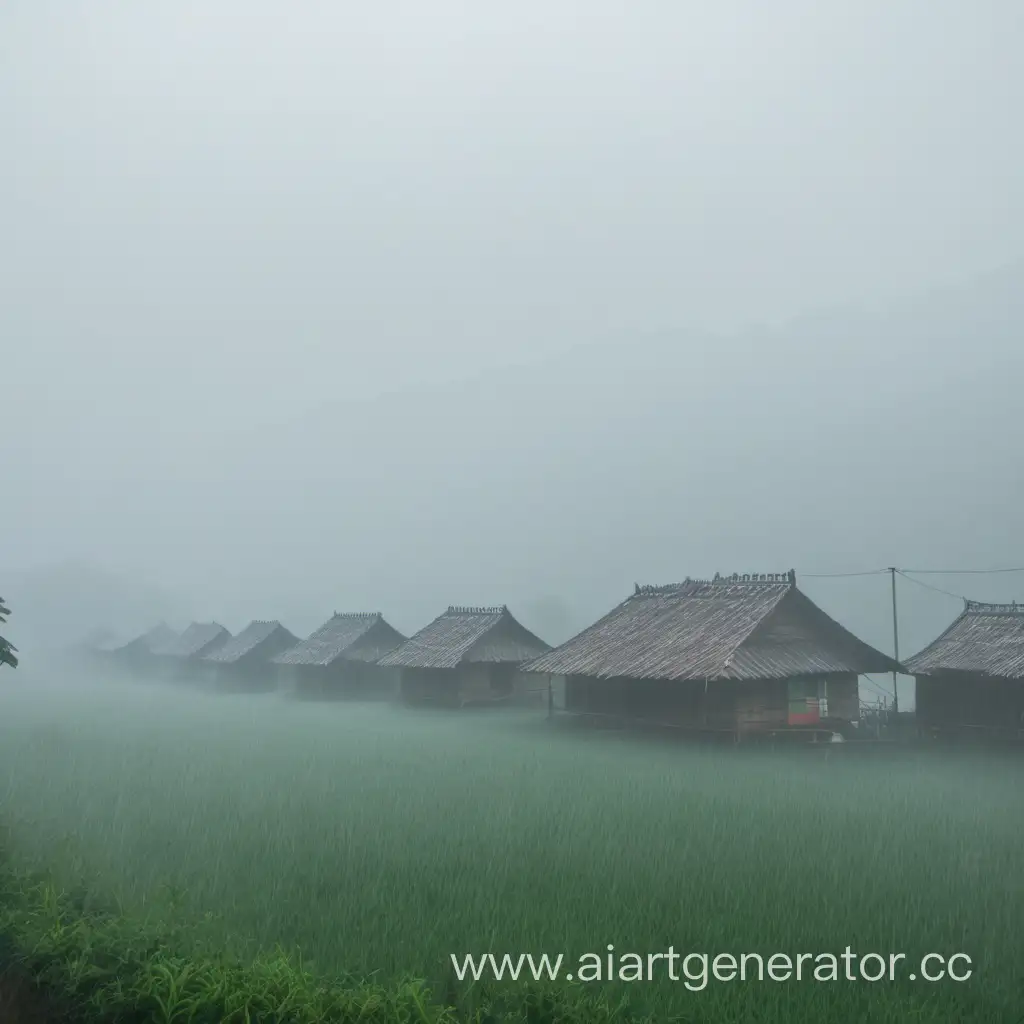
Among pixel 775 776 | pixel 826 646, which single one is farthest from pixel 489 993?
pixel 826 646

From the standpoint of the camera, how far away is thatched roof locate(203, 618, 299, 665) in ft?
180

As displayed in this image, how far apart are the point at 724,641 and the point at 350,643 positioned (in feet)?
75.7

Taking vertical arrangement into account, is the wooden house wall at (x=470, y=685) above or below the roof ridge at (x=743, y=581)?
below

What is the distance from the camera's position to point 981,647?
28266 millimetres

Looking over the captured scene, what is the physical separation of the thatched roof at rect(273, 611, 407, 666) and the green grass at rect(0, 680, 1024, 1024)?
22104 millimetres

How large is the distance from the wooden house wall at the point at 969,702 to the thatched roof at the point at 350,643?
24.5 m

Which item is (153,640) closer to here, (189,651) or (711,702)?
(189,651)

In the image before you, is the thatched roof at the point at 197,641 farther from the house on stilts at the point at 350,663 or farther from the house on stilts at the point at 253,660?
the house on stilts at the point at 350,663

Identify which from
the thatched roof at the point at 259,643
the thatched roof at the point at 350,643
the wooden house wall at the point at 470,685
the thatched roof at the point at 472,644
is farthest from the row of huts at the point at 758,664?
the thatched roof at the point at 259,643

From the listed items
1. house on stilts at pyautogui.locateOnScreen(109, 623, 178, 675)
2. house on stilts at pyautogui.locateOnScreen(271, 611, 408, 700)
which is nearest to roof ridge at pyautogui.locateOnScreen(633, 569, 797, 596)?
house on stilts at pyautogui.locateOnScreen(271, 611, 408, 700)

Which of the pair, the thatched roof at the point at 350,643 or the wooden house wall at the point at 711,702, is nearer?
the wooden house wall at the point at 711,702

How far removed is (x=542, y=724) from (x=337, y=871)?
2056 cm

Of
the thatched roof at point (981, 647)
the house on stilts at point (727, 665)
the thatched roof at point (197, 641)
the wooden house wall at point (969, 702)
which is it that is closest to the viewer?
the thatched roof at point (981, 647)

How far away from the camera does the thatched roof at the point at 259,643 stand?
54.8 metres
